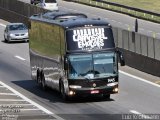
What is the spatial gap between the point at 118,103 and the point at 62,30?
12.1 feet

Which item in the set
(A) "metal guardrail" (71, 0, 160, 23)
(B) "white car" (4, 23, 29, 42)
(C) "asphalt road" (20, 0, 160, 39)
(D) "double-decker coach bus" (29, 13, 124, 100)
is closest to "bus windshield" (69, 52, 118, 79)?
(D) "double-decker coach bus" (29, 13, 124, 100)

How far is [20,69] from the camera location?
3881 centimetres

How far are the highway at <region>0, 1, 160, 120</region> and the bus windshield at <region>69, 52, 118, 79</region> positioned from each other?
116 cm

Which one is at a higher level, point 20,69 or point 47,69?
point 47,69

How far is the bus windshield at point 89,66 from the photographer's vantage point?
2622 cm

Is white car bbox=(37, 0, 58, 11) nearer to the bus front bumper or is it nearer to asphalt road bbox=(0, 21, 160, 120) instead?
asphalt road bbox=(0, 21, 160, 120)

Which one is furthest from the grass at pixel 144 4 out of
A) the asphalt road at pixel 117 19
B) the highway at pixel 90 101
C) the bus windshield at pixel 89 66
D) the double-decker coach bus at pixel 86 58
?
the bus windshield at pixel 89 66

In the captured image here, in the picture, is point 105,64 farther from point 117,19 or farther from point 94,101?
point 117,19

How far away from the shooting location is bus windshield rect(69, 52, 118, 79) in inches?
1032

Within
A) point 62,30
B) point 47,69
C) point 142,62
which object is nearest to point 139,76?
point 142,62

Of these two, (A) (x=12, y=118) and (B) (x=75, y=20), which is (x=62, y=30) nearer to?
(B) (x=75, y=20)

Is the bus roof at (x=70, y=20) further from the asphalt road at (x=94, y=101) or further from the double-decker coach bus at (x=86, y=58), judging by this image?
the asphalt road at (x=94, y=101)

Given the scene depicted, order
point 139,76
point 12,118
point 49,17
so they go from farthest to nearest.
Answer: point 139,76 < point 49,17 < point 12,118

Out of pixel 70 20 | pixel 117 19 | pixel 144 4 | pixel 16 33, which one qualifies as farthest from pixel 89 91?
pixel 144 4
